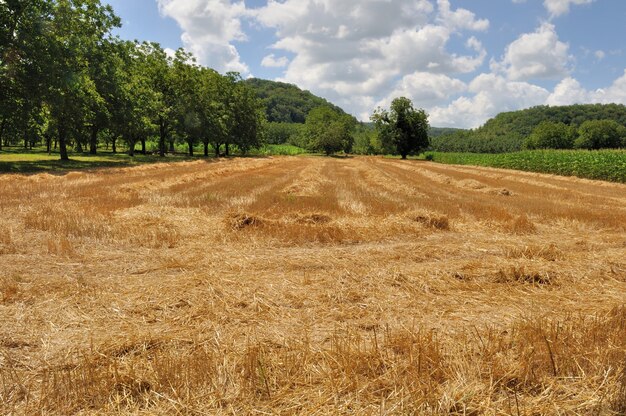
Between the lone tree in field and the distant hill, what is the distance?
3189 inches

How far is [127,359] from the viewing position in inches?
159

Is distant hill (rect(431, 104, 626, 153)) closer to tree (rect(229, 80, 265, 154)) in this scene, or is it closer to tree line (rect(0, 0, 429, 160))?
tree line (rect(0, 0, 429, 160))

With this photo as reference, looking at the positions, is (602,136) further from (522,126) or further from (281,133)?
(281,133)

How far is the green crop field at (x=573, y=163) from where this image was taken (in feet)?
114

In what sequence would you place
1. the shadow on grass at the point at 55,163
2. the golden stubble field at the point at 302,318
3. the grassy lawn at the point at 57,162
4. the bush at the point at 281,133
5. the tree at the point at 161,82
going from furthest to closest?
the bush at the point at 281,133, the tree at the point at 161,82, the grassy lawn at the point at 57,162, the shadow on grass at the point at 55,163, the golden stubble field at the point at 302,318

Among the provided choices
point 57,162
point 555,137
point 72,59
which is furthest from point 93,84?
point 555,137

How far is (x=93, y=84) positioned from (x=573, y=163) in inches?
1975

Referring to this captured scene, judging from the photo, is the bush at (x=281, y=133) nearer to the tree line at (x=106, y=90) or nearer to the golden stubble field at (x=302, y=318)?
the tree line at (x=106, y=90)

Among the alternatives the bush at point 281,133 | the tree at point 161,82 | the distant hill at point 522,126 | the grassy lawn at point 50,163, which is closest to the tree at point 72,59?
the grassy lawn at point 50,163

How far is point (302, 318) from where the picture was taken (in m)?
5.26

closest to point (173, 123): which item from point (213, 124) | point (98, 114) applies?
point (213, 124)

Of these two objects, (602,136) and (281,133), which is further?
(281,133)

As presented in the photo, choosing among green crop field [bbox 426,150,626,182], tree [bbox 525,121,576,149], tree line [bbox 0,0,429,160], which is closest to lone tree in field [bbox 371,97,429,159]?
tree line [bbox 0,0,429,160]

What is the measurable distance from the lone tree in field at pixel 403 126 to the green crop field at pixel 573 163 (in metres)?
18.8
